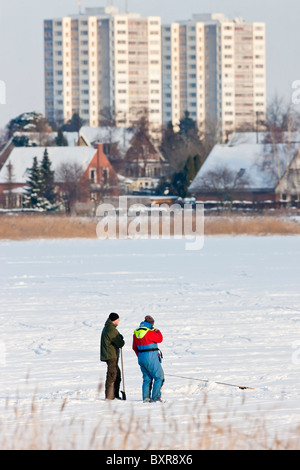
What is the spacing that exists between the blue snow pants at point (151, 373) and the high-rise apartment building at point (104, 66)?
15932 centimetres

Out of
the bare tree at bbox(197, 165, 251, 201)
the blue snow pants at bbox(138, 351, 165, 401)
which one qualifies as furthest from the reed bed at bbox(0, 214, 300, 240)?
the blue snow pants at bbox(138, 351, 165, 401)

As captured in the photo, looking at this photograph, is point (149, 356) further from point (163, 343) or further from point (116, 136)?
point (116, 136)

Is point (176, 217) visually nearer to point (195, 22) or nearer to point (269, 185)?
point (269, 185)

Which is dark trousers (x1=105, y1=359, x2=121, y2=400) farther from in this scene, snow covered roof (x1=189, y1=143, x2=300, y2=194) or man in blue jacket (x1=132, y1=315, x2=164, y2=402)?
snow covered roof (x1=189, y1=143, x2=300, y2=194)

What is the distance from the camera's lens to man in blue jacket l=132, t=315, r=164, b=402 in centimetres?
963

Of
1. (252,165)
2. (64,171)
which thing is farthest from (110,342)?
(64,171)

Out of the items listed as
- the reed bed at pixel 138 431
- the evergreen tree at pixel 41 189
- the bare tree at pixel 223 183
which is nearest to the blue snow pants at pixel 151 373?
the reed bed at pixel 138 431

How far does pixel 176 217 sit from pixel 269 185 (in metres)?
20.2

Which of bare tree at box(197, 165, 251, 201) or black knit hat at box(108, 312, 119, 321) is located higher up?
black knit hat at box(108, 312, 119, 321)

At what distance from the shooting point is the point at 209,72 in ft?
575

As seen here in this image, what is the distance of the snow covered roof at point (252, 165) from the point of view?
2448 inches

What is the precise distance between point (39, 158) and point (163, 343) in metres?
58.4

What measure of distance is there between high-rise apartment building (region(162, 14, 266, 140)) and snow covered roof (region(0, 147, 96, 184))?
9885 cm
